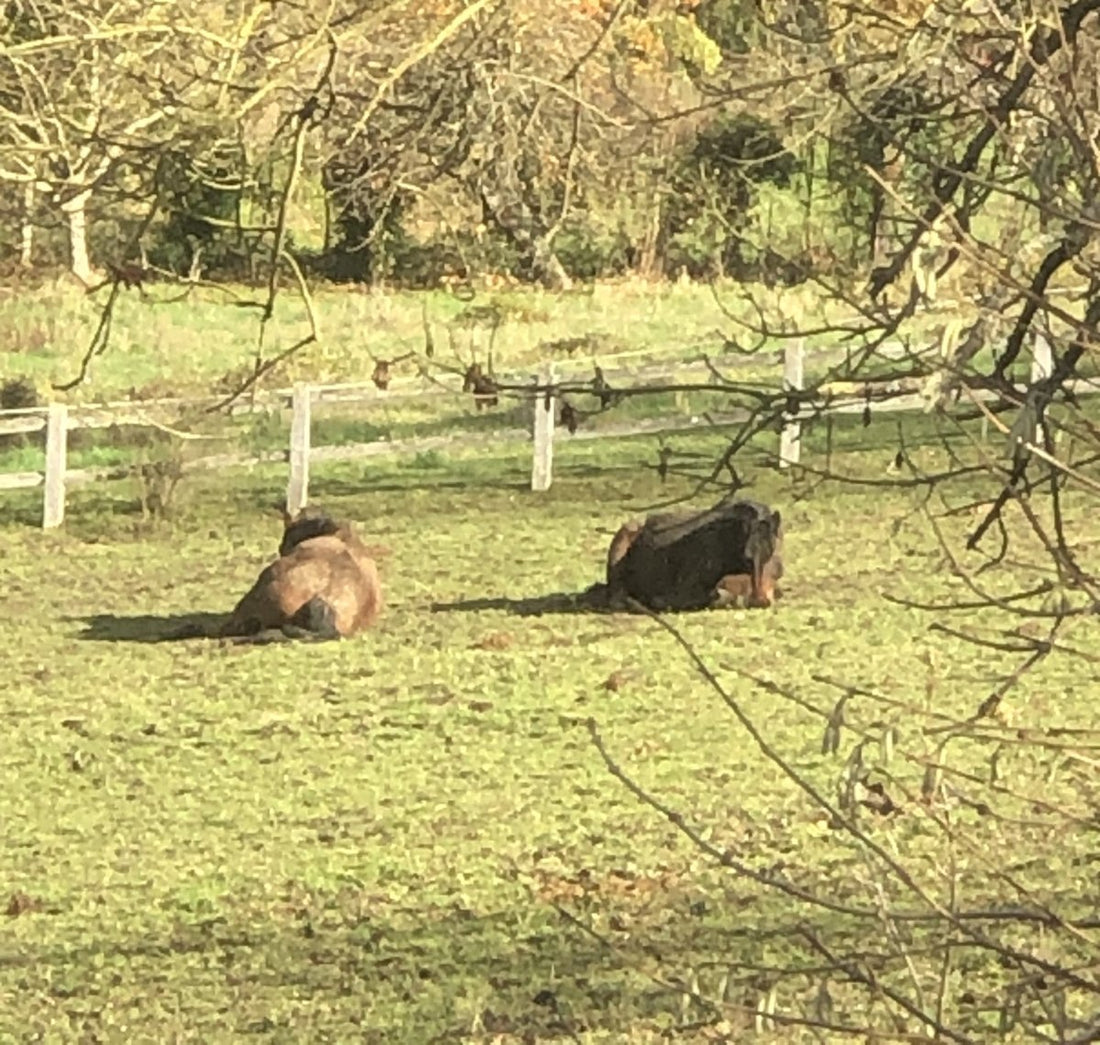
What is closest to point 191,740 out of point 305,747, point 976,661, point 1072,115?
point 305,747

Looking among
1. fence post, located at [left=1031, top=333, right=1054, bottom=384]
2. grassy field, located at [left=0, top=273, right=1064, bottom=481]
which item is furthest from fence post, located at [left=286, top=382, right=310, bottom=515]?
fence post, located at [left=1031, top=333, right=1054, bottom=384]

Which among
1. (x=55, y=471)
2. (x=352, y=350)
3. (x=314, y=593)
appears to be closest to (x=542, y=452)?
(x=55, y=471)

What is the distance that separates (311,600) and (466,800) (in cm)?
344

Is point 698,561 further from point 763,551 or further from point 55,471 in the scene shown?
point 55,471

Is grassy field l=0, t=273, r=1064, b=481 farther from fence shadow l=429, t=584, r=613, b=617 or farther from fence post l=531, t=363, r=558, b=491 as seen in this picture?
fence shadow l=429, t=584, r=613, b=617

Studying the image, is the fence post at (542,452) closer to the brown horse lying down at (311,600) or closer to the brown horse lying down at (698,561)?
the brown horse lying down at (698,561)

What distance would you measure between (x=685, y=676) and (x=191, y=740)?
243 cm

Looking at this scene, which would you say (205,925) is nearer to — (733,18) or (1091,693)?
(1091,693)

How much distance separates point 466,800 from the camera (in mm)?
9406

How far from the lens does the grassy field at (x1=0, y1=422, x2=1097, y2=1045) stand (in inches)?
279

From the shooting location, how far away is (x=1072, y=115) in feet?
10.3

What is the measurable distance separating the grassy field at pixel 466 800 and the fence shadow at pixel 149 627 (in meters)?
0.06

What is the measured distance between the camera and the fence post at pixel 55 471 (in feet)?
55.3

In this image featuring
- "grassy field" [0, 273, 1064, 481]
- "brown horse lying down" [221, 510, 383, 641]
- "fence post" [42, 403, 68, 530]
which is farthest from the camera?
"grassy field" [0, 273, 1064, 481]
